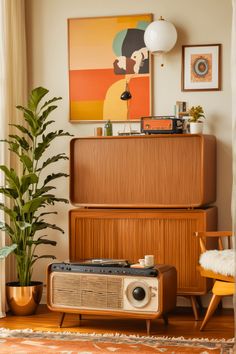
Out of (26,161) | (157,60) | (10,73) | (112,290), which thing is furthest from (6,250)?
(157,60)

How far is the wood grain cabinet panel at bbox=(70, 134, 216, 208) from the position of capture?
474 centimetres

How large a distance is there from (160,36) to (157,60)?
0.27 meters

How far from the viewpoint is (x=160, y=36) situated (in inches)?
198

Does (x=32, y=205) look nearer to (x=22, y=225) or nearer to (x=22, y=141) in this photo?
(x=22, y=225)

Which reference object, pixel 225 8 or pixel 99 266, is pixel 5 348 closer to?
pixel 99 266

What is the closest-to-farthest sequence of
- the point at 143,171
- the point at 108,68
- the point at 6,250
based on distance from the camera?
the point at 6,250 < the point at 143,171 < the point at 108,68

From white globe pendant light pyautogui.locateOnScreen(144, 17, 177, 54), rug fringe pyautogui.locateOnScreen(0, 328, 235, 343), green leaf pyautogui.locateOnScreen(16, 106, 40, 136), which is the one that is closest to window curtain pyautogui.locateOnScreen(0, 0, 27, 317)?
green leaf pyautogui.locateOnScreen(16, 106, 40, 136)

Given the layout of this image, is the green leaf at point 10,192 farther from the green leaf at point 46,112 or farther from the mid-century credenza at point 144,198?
the green leaf at point 46,112

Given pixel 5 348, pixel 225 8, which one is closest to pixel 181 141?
pixel 225 8

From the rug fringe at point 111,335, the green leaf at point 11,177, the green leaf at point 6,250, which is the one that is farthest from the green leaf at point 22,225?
the rug fringe at point 111,335

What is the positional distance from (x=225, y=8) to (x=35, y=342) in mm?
2878

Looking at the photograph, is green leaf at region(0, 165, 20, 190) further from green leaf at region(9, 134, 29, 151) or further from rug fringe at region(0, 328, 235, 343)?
rug fringe at region(0, 328, 235, 343)

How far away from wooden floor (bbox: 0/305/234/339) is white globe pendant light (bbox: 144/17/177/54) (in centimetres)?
202

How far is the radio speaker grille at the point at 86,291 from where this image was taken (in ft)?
14.3
